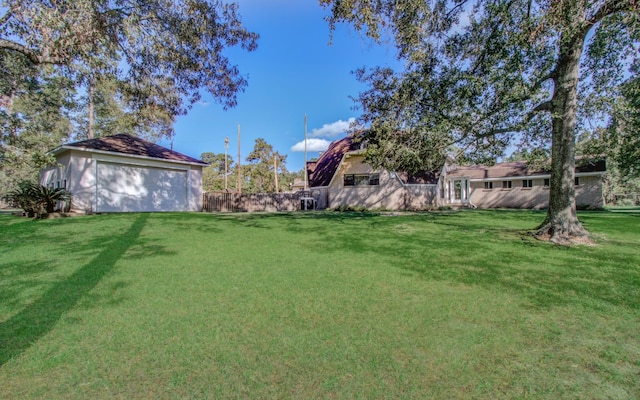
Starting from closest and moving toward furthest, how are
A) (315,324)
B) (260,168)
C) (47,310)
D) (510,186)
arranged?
(315,324) < (47,310) < (510,186) < (260,168)

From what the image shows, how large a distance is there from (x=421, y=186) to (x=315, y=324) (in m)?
19.7

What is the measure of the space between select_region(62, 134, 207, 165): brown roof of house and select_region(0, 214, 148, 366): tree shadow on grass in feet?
38.1

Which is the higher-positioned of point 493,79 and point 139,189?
point 493,79

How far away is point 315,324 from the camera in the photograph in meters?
3.13

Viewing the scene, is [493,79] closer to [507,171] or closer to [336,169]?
[336,169]

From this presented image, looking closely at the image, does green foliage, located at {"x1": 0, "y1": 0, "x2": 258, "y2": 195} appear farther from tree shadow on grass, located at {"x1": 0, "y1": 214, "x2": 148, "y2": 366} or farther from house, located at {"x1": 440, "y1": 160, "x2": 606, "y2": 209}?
house, located at {"x1": 440, "y1": 160, "x2": 606, "y2": 209}

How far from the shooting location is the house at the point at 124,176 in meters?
14.2

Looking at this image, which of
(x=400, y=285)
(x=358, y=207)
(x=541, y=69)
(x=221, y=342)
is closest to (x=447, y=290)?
(x=400, y=285)

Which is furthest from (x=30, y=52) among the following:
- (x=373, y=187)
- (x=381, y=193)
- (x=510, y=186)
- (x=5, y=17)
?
(x=510, y=186)

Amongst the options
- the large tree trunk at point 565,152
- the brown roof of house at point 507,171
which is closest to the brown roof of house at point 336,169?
the brown roof of house at point 507,171

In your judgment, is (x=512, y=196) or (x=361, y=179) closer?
(x=361, y=179)

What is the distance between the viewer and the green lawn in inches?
86.4

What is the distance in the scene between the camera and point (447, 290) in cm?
426

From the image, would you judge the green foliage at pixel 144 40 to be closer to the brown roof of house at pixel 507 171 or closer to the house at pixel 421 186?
the house at pixel 421 186
